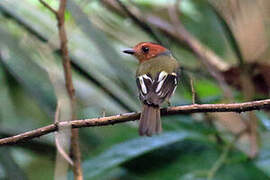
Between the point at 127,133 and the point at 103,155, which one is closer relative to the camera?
the point at 103,155

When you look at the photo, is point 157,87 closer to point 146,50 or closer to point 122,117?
point 122,117

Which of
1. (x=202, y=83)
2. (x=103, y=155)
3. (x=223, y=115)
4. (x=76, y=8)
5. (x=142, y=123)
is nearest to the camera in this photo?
(x=142, y=123)

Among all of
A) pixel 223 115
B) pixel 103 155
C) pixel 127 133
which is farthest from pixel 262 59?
pixel 103 155

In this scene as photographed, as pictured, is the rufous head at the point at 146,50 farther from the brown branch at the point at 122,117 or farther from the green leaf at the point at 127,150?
the brown branch at the point at 122,117

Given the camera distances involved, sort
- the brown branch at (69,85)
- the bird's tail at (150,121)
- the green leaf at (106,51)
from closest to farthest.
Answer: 1. the bird's tail at (150,121)
2. the brown branch at (69,85)
3. the green leaf at (106,51)

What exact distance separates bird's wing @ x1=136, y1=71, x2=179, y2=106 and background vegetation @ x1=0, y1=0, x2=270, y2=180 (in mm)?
173

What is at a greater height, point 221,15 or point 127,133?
point 221,15

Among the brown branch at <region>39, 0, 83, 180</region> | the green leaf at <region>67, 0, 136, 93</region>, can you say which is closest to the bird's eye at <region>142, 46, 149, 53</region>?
the green leaf at <region>67, 0, 136, 93</region>

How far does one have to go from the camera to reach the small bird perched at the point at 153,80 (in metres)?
2.10

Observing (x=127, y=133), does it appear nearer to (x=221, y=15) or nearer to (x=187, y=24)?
(x=221, y=15)

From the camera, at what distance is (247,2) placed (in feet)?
11.4

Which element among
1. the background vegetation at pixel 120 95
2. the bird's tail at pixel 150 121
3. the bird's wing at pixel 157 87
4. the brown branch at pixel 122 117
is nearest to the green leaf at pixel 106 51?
the background vegetation at pixel 120 95

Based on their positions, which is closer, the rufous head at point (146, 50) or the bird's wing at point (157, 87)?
the bird's wing at point (157, 87)

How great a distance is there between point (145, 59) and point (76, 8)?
57 cm
